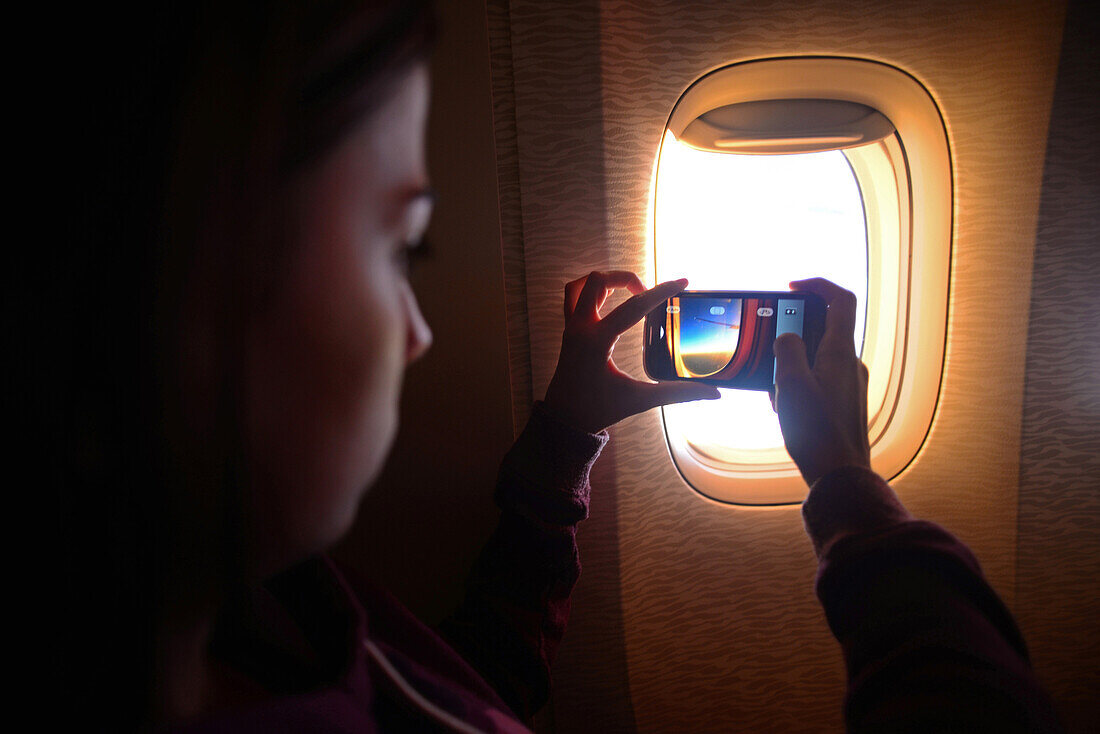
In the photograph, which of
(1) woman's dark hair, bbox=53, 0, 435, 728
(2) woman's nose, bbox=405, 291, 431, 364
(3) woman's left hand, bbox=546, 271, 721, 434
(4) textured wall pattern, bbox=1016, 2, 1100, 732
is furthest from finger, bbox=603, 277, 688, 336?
(4) textured wall pattern, bbox=1016, 2, 1100, 732

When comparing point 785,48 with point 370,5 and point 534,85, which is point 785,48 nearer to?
point 534,85

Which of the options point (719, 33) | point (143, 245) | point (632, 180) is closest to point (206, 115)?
point (143, 245)

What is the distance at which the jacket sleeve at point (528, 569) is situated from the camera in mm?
652

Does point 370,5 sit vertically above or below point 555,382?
above

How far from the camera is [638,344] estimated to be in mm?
791

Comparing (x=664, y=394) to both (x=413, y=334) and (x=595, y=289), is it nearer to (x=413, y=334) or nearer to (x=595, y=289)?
(x=595, y=289)

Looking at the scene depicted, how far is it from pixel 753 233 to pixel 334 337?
2.67 feet

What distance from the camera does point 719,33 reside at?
0.73m

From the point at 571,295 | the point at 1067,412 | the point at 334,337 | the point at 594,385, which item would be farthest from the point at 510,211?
the point at 1067,412

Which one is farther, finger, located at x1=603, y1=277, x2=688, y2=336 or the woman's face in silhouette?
finger, located at x1=603, y1=277, x2=688, y2=336

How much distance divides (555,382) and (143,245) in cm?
52

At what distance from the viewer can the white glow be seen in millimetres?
871

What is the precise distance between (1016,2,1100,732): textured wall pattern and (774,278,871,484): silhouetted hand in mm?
501

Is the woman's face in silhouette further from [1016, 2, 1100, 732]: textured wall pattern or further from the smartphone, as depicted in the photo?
[1016, 2, 1100, 732]: textured wall pattern
